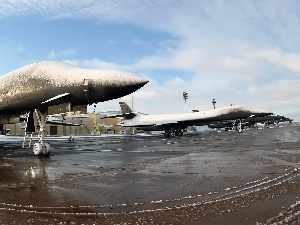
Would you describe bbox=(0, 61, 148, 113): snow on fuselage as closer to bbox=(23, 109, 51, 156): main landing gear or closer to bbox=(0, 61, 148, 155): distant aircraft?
bbox=(0, 61, 148, 155): distant aircraft

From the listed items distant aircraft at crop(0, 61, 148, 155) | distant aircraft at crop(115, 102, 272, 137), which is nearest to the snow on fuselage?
distant aircraft at crop(0, 61, 148, 155)

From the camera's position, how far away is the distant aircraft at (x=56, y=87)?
11695 mm

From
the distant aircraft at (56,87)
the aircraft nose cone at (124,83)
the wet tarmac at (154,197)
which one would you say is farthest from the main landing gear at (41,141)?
the wet tarmac at (154,197)

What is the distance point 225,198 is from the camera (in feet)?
17.9

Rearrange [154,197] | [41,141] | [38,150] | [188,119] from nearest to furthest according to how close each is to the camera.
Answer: [154,197], [38,150], [41,141], [188,119]

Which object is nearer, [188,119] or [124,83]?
[124,83]

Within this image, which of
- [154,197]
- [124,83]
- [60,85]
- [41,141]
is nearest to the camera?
[154,197]

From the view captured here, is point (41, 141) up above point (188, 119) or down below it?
below

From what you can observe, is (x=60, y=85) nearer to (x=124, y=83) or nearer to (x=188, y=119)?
(x=124, y=83)

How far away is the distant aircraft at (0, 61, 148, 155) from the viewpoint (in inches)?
460

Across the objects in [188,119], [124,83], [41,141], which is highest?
[124,83]

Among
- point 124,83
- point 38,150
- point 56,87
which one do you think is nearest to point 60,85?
point 56,87

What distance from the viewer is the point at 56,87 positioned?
485 inches

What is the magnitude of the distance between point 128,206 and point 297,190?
337cm
